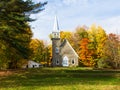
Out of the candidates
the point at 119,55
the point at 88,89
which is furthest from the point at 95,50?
the point at 88,89

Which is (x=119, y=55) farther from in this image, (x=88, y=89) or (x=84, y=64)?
(x=88, y=89)

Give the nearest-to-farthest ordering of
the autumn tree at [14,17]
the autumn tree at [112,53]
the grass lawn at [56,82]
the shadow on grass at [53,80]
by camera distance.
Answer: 1. the grass lawn at [56,82]
2. the shadow on grass at [53,80]
3. the autumn tree at [14,17]
4. the autumn tree at [112,53]

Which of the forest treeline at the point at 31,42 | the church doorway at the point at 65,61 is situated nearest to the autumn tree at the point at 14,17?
the forest treeline at the point at 31,42

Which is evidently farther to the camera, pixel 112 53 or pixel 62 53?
pixel 62 53

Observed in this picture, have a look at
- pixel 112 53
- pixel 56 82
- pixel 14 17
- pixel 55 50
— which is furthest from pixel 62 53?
pixel 56 82

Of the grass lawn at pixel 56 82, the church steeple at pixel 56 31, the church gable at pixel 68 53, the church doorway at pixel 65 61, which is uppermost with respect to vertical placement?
the church steeple at pixel 56 31

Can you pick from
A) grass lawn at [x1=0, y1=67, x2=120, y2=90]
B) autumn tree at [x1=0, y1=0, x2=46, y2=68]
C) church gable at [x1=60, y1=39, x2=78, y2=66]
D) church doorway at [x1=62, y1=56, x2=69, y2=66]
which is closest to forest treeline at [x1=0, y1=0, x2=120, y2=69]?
autumn tree at [x1=0, y1=0, x2=46, y2=68]

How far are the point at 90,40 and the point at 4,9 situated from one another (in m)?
58.3

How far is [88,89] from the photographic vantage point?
17.8 m

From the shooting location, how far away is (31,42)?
86.1 meters

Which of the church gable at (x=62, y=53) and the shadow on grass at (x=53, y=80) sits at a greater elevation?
the church gable at (x=62, y=53)

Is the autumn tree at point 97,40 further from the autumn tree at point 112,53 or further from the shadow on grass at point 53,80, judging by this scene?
the shadow on grass at point 53,80

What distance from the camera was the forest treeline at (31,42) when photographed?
3103cm

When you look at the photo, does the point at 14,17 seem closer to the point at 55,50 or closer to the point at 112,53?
the point at 112,53
